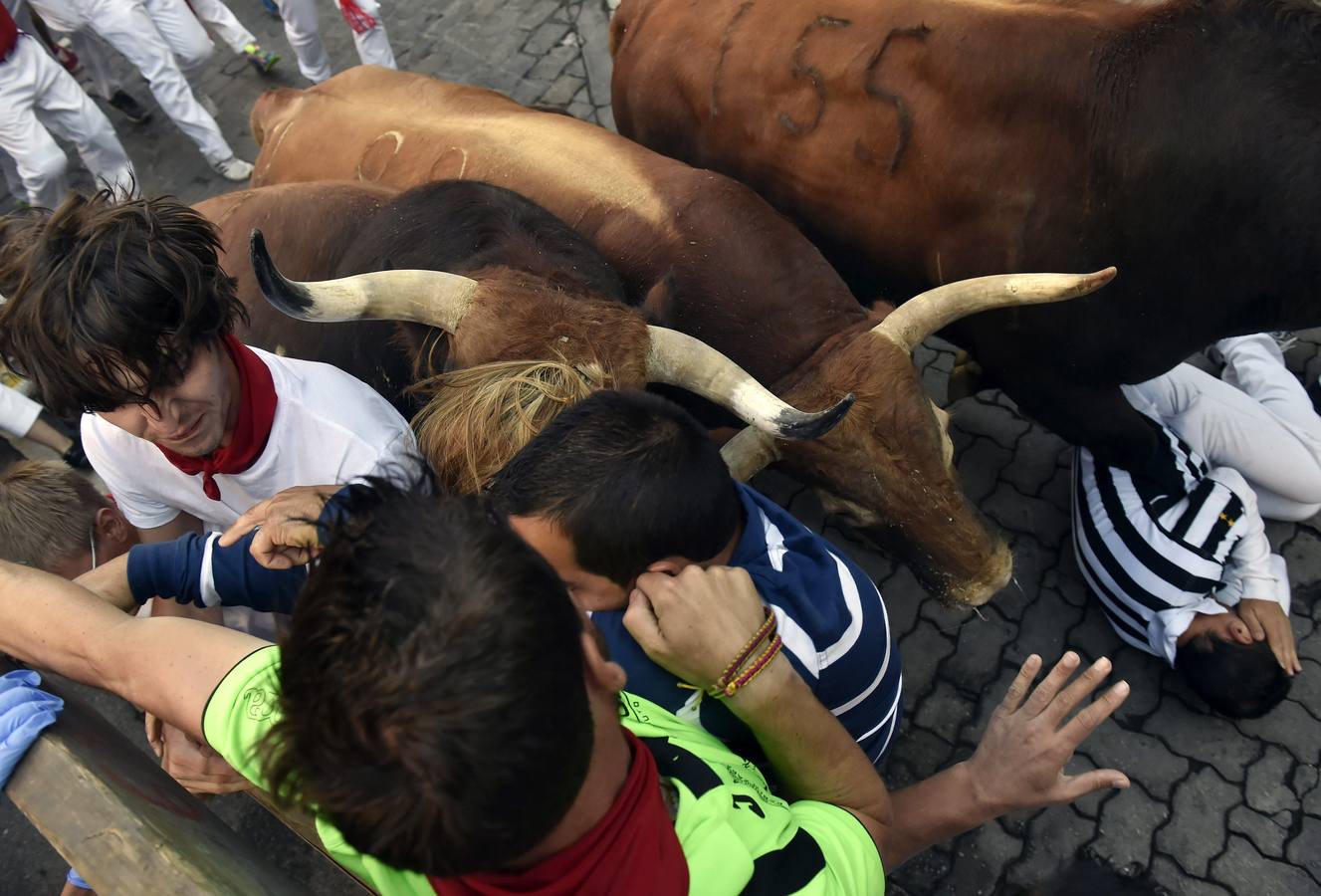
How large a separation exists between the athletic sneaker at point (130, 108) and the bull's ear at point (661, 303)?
21.2 ft

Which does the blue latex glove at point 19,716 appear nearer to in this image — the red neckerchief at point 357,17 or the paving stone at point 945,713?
the paving stone at point 945,713

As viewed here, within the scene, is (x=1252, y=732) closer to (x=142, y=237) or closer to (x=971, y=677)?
(x=971, y=677)

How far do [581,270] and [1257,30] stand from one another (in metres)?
2.50

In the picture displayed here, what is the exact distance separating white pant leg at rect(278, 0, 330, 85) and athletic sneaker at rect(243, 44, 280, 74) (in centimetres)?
76

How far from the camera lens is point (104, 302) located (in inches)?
78.8

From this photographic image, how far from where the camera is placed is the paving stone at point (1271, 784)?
3.32 m

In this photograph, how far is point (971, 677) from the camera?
3811 millimetres

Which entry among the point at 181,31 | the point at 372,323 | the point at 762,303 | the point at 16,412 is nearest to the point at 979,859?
the point at 762,303

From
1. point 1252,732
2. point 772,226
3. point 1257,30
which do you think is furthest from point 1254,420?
point 772,226

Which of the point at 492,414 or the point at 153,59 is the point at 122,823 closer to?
the point at 492,414

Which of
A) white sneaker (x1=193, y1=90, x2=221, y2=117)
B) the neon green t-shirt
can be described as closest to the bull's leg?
the neon green t-shirt

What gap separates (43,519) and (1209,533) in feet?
13.3

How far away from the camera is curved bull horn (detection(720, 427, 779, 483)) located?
10.3 ft

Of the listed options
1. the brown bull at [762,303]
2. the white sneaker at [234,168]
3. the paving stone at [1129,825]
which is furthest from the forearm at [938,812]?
the white sneaker at [234,168]
